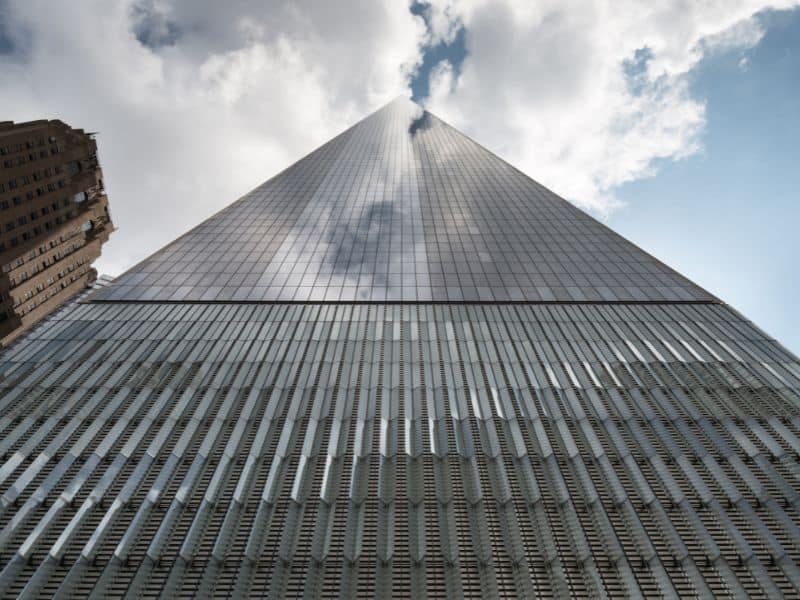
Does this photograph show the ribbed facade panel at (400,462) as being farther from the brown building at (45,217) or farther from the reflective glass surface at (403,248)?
the brown building at (45,217)

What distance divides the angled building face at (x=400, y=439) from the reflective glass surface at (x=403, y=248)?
476 millimetres

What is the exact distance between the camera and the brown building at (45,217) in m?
62.9

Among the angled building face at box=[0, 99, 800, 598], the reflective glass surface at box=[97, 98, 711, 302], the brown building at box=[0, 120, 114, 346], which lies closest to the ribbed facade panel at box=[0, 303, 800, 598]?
the angled building face at box=[0, 99, 800, 598]

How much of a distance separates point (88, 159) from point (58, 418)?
78776mm

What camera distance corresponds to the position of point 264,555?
14.3 m

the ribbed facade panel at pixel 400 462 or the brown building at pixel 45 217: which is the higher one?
the brown building at pixel 45 217

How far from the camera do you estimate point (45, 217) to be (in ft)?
229

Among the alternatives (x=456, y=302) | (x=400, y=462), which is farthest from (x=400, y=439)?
(x=456, y=302)

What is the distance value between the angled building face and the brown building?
40683mm

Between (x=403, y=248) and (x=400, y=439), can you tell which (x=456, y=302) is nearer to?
(x=403, y=248)

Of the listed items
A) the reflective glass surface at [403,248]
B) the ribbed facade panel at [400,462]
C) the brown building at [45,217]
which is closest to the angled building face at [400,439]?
the ribbed facade panel at [400,462]

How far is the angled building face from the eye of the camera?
13.9 meters

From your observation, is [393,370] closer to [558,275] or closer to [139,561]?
[139,561]

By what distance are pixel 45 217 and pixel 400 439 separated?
78.0 metres
